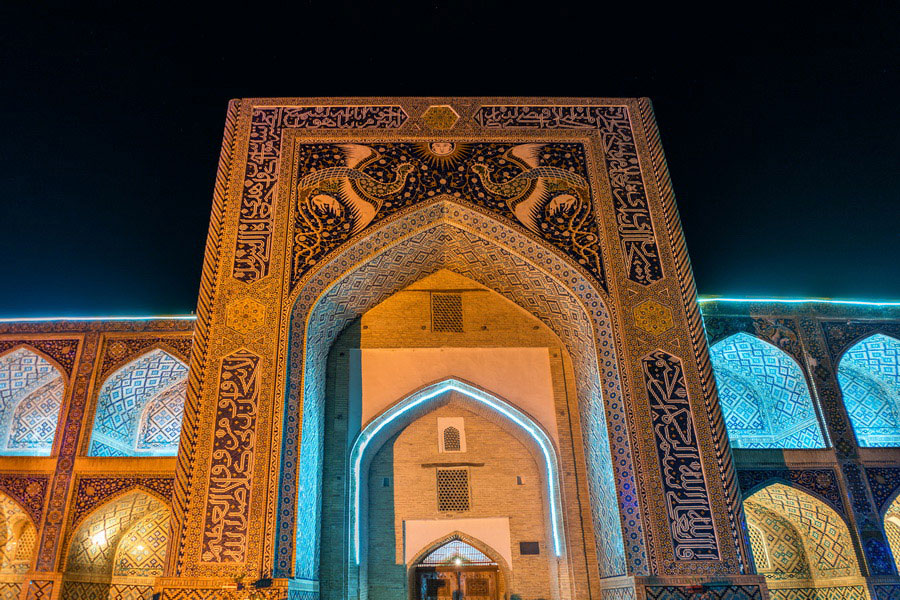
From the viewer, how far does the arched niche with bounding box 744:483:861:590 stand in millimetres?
7820

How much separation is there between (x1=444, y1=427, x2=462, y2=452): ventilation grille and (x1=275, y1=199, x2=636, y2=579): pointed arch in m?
1.47

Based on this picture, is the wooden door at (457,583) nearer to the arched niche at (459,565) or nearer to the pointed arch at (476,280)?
the arched niche at (459,565)

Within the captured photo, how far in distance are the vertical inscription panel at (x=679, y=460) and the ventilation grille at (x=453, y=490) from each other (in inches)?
96.2

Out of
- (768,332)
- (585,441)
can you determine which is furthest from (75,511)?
(768,332)

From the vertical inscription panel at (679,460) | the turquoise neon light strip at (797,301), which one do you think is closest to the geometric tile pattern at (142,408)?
the vertical inscription panel at (679,460)

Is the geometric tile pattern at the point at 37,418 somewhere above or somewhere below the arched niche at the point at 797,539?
above

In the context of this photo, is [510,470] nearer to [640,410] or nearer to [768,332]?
[640,410]

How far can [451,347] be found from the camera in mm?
7598

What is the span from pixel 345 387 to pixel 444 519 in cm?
184

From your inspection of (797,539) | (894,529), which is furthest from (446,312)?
(894,529)

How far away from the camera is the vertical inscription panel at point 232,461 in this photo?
5199 mm

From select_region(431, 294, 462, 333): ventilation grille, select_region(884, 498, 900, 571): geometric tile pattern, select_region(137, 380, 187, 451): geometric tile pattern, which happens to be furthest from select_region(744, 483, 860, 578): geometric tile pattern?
select_region(137, 380, 187, 451): geometric tile pattern

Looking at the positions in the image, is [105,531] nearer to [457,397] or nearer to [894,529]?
[457,397]

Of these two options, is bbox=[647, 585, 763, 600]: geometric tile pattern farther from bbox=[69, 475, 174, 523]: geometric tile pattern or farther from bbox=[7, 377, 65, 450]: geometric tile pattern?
bbox=[7, 377, 65, 450]: geometric tile pattern
